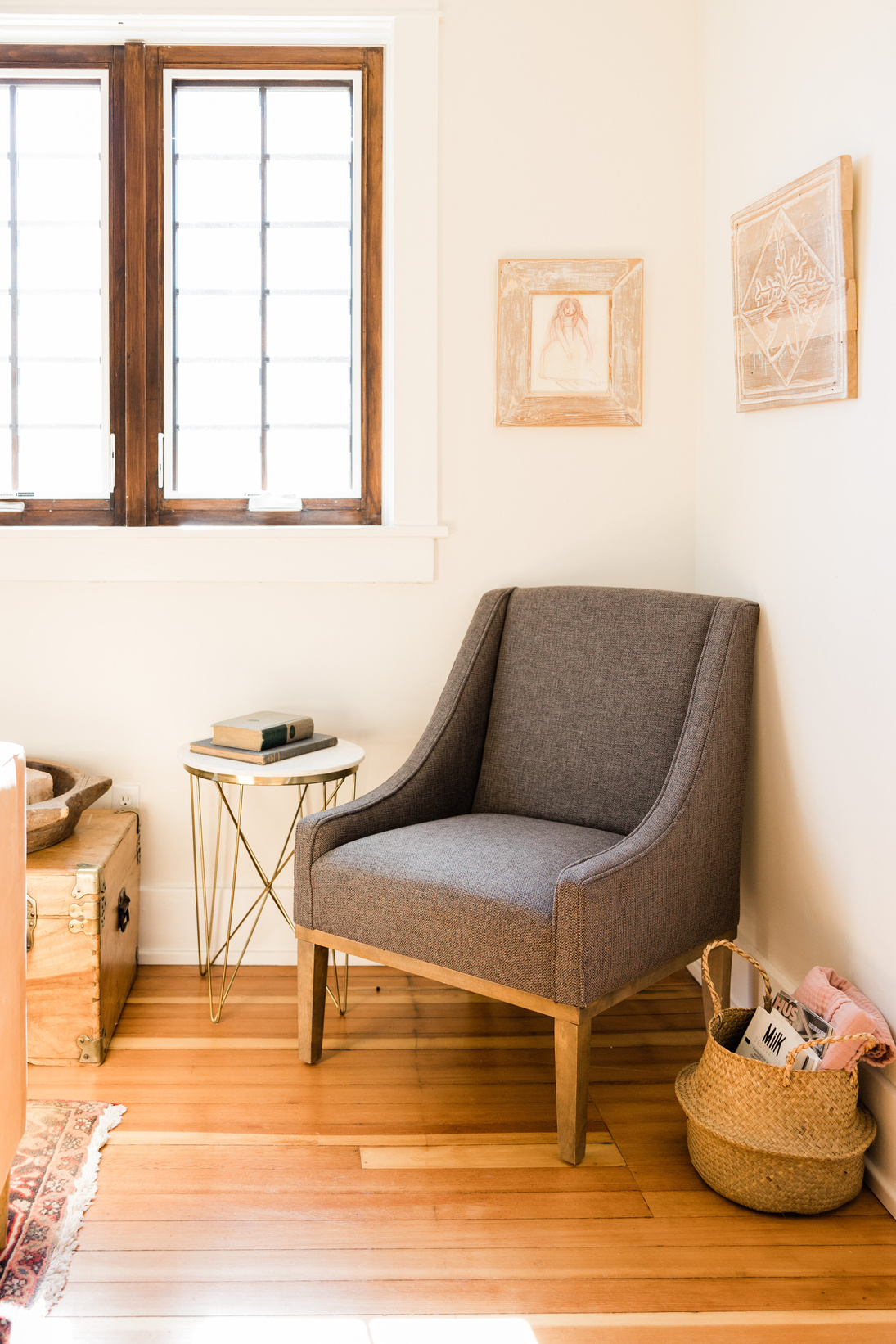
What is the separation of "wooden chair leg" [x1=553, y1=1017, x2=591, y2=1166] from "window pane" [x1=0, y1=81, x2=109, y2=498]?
193 centimetres

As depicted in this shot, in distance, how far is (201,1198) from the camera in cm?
194

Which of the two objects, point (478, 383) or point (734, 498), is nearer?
point (734, 498)

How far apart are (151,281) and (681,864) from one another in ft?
6.72

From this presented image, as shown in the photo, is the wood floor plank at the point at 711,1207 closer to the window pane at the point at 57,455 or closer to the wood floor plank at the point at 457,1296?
the wood floor plank at the point at 457,1296

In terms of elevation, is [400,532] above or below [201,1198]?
above

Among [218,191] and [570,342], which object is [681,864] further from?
[218,191]

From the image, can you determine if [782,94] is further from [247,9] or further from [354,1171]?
[354,1171]

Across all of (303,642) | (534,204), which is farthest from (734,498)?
(303,642)

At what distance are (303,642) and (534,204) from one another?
1.29m

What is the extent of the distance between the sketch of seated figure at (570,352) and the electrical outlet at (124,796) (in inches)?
61.1

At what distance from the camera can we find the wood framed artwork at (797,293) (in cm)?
204

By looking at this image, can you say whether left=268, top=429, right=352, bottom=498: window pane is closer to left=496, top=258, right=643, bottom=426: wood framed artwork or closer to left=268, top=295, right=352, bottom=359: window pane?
left=268, top=295, right=352, bottom=359: window pane

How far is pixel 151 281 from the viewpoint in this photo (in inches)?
118

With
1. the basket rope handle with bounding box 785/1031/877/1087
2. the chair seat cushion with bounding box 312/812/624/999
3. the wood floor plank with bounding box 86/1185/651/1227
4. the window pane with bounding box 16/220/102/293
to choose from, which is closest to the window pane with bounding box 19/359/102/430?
the window pane with bounding box 16/220/102/293
